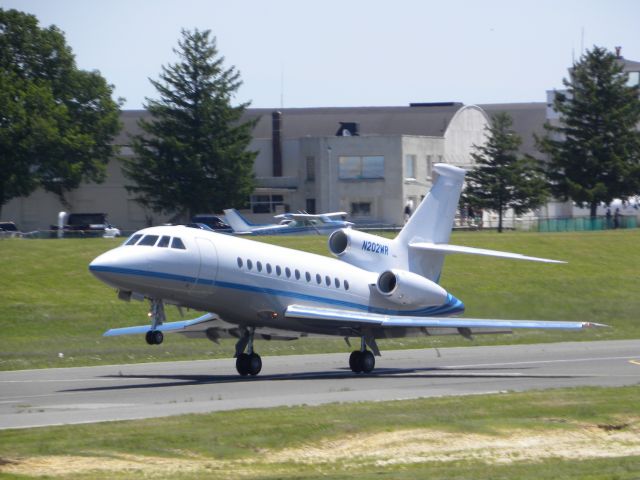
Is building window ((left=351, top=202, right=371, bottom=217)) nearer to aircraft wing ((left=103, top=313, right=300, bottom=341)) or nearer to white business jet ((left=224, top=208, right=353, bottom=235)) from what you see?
white business jet ((left=224, top=208, right=353, bottom=235))

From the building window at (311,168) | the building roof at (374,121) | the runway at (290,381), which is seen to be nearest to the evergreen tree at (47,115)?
the building window at (311,168)

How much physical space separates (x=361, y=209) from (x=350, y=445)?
65.9 meters

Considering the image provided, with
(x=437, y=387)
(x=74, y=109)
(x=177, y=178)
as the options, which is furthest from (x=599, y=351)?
(x=74, y=109)

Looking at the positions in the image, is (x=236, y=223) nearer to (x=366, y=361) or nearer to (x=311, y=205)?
(x=311, y=205)

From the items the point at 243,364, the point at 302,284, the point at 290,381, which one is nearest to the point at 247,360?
the point at 243,364

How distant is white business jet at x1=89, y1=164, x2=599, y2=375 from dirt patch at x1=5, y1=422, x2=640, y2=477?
335 inches

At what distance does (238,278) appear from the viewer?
29.3m

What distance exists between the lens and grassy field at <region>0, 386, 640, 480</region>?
54.3 ft

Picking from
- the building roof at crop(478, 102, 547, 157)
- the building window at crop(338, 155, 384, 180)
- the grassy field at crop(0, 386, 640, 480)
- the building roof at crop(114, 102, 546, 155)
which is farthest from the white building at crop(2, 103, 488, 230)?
the grassy field at crop(0, 386, 640, 480)

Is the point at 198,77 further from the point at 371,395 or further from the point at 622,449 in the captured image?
the point at 622,449

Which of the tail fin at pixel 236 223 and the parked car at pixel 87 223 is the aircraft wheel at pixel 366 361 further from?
the parked car at pixel 87 223

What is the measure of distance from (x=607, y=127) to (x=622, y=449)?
67.0 m

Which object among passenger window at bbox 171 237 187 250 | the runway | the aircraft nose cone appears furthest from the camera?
passenger window at bbox 171 237 187 250

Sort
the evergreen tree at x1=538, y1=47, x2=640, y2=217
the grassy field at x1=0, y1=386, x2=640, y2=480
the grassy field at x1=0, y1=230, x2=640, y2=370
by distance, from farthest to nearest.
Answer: the evergreen tree at x1=538, y1=47, x2=640, y2=217 → the grassy field at x1=0, y1=230, x2=640, y2=370 → the grassy field at x1=0, y1=386, x2=640, y2=480
